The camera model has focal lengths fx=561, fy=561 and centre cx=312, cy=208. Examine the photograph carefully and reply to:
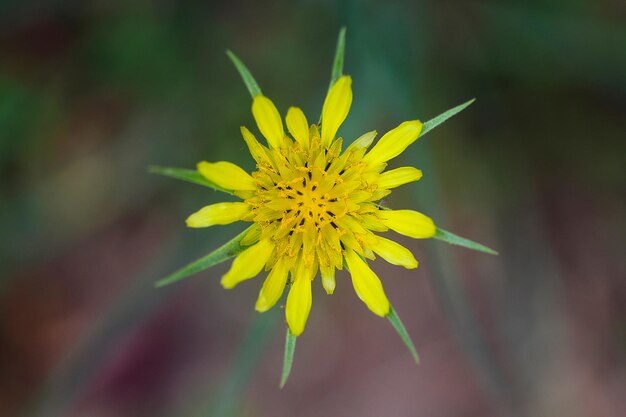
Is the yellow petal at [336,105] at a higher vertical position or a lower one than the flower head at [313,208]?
higher

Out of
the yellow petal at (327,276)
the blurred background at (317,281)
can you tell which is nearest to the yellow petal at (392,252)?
the yellow petal at (327,276)

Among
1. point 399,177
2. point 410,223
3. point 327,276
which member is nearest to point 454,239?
point 410,223

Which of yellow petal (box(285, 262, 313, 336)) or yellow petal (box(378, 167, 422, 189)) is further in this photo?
yellow petal (box(378, 167, 422, 189))

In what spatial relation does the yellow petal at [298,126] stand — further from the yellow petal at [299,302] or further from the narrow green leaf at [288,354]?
the narrow green leaf at [288,354]

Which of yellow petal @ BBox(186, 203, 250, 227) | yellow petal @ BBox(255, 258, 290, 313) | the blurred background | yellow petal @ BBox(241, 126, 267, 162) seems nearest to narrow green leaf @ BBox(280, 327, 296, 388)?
yellow petal @ BBox(255, 258, 290, 313)

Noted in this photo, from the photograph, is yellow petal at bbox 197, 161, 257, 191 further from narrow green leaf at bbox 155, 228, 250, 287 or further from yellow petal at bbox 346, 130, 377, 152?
yellow petal at bbox 346, 130, 377, 152

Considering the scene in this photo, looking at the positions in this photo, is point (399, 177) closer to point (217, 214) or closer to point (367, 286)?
point (367, 286)

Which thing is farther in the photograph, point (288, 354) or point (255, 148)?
point (255, 148)
